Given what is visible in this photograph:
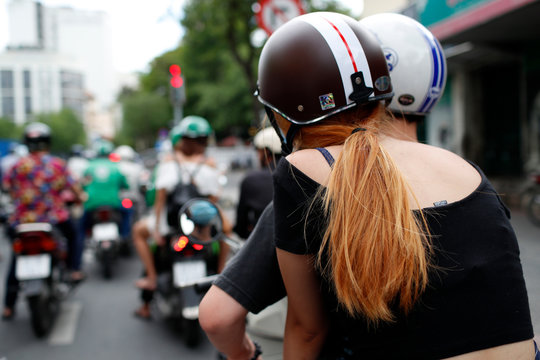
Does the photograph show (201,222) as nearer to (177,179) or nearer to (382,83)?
(382,83)

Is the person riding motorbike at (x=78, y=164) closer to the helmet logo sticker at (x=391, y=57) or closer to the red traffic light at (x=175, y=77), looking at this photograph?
the red traffic light at (x=175, y=77)

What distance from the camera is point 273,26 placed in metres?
5.20

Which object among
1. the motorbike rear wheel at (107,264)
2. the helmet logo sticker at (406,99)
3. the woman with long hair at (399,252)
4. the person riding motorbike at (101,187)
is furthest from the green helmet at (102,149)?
the woman with long hair at (399,252)

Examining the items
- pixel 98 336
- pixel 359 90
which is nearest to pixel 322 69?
pixel 359 90

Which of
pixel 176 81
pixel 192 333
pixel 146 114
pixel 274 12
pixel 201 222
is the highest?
pixel 146 114

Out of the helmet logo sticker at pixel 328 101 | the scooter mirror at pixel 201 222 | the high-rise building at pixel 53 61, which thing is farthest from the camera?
the high-rise building at pixel 53 61

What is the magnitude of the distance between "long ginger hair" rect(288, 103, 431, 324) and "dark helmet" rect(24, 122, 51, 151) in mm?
4347

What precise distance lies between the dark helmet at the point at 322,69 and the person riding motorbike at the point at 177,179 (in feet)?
9.83

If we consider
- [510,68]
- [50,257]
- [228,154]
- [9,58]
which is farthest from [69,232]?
[9,58]

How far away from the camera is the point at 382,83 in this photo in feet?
4.39

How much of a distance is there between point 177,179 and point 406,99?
2.72 meters

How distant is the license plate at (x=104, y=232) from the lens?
6.38 meters

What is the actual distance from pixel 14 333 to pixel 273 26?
394 cm

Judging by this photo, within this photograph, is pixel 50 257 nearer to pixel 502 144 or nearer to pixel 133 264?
pixel 133 264
